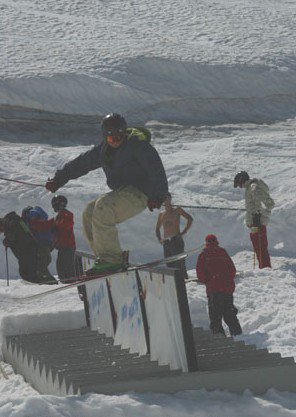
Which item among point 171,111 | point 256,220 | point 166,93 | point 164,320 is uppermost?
point 166,93

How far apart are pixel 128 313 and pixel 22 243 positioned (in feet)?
10.5

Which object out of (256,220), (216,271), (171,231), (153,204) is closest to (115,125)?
(153,204)

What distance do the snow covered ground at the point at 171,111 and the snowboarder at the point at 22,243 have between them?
608 millimetres

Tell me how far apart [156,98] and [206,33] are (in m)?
5.33

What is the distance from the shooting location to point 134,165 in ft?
25.1

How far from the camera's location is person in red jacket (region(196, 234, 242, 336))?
1060cm

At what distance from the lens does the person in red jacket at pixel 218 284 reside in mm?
10602

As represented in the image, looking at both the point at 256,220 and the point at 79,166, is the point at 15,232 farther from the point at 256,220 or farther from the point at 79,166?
the point at 256,220

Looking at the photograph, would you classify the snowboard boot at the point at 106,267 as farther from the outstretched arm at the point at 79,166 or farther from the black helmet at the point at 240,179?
the black helmet at the point at 240,179

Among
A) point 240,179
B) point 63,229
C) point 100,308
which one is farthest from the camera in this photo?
point 240,179

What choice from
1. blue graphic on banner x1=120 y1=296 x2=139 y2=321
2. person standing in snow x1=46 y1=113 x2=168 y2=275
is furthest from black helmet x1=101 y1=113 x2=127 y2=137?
blue graphic on banner x1=120 y1=296 x2=139 y2=321

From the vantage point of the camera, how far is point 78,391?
640 centimetres

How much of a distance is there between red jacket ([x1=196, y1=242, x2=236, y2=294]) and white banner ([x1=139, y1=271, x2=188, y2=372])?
9.54 feet

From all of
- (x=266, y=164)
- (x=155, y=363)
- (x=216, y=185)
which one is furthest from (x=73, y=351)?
(x=266, y=164)
